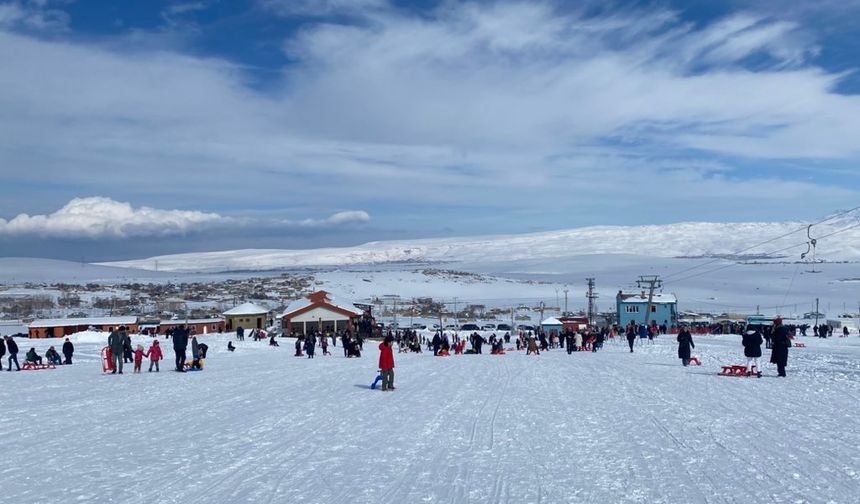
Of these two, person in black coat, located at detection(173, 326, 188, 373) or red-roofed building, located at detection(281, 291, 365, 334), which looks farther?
red-roofed building, located at detection(281, 291, 365, 334)

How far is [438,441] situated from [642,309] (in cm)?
7273

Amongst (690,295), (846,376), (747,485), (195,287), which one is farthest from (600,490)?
(195,287)

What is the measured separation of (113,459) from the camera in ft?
30.0

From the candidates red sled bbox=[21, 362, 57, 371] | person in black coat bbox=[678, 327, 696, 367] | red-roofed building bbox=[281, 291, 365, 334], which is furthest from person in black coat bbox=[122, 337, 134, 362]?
red-roofed building bbox=[281, 291, 365, 334]

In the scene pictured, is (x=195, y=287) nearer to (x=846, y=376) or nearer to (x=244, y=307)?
(x=244, y=307)

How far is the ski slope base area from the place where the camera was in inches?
299

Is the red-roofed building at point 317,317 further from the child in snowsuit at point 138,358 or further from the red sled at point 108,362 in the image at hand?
the child in snowsuit at point 138,358

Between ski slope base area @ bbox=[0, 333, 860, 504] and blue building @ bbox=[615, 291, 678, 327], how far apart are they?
61737 mm

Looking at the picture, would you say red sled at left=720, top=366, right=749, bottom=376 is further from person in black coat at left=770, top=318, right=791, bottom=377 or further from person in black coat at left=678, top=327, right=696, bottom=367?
person in black coat at left=678, top=327, right=696, bottom=367

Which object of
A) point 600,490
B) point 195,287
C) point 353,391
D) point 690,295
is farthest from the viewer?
point 195,287

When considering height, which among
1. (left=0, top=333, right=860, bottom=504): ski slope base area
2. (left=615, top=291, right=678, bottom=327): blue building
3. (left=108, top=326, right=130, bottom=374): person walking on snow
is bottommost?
(left=615, top=291, right=678, bottom=327): blue building

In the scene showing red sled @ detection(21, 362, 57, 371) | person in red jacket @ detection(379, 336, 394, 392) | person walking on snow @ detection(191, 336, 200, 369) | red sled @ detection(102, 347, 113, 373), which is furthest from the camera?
red sled @ detection(21, 362, 57, 371)

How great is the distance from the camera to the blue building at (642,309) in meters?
79.8

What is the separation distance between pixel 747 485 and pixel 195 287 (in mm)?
145286
